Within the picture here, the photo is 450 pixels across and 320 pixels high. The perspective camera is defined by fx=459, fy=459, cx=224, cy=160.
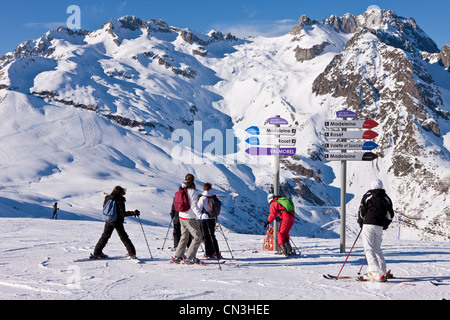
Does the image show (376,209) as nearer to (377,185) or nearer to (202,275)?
(377,185)

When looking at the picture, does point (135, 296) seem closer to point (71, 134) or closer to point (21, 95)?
point (71, 134)

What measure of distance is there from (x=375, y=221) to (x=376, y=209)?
262 millimetres

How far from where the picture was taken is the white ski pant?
Answer: 33.0 feet

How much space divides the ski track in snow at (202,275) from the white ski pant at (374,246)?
16.3 inches

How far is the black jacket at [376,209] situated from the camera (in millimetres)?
9992

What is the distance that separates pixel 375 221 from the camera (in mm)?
10000

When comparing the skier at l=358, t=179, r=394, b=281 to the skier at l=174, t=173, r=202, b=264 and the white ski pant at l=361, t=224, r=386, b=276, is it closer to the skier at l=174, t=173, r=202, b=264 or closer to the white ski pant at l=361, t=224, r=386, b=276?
the white ski pant at l=361, t=224, r=386, b=276

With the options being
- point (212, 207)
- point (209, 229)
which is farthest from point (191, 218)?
point (209, 229)

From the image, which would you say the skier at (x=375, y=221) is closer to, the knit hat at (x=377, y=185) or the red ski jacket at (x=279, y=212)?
the knit hat at (x=377, y=185)

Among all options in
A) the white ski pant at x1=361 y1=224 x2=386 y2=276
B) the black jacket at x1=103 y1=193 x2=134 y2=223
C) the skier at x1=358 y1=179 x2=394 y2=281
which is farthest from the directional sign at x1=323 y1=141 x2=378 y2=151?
the black jacket at x1=103 y1=193 x2=134 y2=223

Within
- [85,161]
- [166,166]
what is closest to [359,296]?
[85,161]
